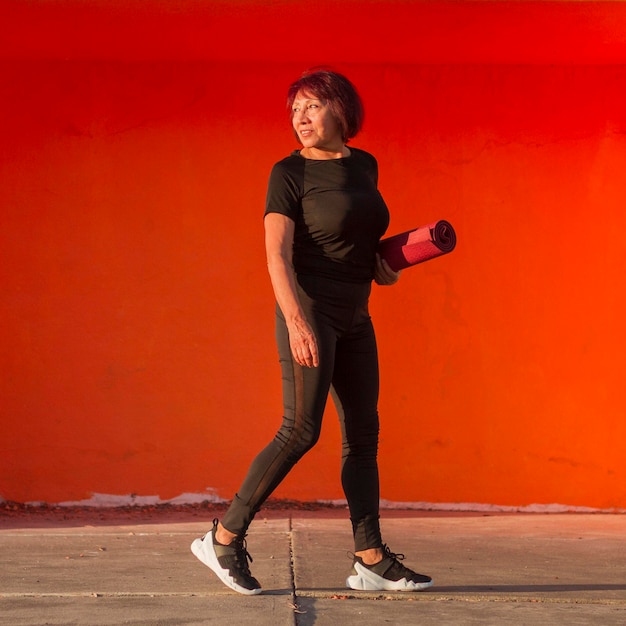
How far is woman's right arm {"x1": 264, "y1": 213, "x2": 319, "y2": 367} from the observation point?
3.49m

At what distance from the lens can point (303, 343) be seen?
11.4 feet

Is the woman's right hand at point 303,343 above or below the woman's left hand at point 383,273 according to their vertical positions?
below

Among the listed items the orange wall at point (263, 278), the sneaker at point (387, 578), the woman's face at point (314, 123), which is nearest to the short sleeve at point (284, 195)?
the woman's face at point (314, 123)

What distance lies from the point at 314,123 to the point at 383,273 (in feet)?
1.85

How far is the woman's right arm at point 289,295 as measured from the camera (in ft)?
11.5

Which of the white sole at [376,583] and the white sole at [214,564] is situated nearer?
the white sole at [214,564]

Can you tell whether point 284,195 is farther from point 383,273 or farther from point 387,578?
point 387,578

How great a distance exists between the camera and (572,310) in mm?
5941

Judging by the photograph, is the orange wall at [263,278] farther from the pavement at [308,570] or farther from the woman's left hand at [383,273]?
the woman's left hand at [383,273]

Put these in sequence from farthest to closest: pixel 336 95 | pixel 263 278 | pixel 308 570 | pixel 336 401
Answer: pixel 263 278, pixel 308 570, pixel 336 401, pixel 336 95

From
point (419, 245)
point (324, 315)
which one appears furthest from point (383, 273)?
point (324, 315)

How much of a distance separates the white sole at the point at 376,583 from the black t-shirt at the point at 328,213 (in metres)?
1.02

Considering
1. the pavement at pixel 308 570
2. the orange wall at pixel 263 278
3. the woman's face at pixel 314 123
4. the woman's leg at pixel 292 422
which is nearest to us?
the pavement at pixel 308 570

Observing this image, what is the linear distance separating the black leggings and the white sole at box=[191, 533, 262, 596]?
10cm
